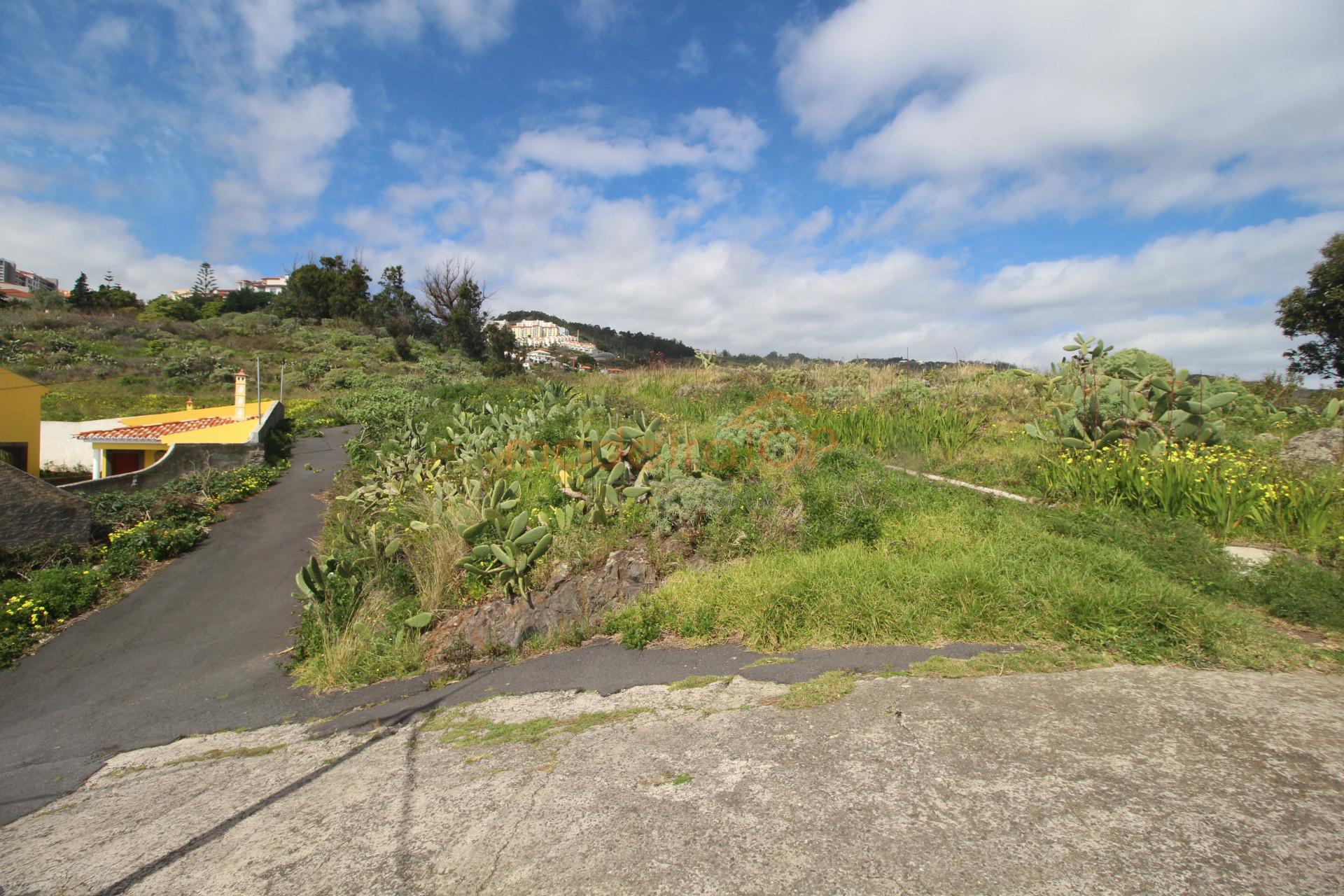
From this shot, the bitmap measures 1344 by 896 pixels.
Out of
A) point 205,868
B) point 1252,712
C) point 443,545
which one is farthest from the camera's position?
point 443,545

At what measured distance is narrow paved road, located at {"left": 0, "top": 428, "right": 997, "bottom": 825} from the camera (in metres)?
4.72

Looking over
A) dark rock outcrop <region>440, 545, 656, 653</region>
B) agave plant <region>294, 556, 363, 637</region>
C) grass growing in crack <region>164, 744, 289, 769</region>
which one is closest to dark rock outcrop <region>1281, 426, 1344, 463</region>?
dark rock outcrop <region>440, 545, 656, 653</region>

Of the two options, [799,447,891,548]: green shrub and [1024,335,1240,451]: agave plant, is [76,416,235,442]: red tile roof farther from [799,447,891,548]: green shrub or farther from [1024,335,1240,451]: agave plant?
[1024,335,1240,451]: agave plant

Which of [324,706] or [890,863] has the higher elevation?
[890,863]

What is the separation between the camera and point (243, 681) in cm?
637

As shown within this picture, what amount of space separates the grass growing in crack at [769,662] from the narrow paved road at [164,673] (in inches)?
109

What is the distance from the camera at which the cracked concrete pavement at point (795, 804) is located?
2494mm

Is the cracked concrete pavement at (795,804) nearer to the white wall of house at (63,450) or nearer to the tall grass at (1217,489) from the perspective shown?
the tall grass at (1217,489)

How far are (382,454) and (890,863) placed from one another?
11435 mm

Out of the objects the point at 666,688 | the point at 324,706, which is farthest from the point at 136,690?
the point at 666,688

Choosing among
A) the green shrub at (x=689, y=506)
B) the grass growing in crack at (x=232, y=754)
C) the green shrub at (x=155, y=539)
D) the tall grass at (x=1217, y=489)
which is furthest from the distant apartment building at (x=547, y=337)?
the grass growing in crack at (x=232, y=754)

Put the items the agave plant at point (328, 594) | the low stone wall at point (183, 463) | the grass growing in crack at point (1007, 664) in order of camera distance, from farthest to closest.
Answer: the low stone wall at point (183, 463), the agave plant at point (328, 594), the grass growing in crack at point (1007, 664)

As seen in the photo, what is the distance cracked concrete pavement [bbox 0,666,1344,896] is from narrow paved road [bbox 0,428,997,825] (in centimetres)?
55

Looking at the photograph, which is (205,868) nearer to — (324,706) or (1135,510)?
(324,706)
